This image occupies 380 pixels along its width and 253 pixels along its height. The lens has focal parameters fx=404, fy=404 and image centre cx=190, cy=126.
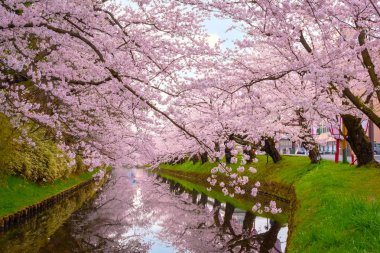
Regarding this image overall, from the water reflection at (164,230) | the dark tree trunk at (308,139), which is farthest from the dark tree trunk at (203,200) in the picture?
the dark tree trunk at (308,139)

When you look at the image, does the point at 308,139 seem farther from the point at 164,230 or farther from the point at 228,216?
the point at 164,230

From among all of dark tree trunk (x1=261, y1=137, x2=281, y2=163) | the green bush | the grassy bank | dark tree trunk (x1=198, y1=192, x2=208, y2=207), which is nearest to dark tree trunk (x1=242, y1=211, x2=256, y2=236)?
dark tree trunk (x1=198, y1=192, x2=208, y2=207)

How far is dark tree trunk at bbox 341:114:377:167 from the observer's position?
1726cm

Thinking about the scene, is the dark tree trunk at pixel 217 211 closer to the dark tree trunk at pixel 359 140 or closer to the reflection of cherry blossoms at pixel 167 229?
the reflection of cherry blossoms at pixel 167 229

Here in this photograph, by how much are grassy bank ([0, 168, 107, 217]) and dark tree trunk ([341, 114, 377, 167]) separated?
47.8 feet

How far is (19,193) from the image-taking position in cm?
1950

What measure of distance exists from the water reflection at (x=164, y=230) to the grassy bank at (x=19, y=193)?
2.05 m

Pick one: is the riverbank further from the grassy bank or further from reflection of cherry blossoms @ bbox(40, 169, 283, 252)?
the grassy bank

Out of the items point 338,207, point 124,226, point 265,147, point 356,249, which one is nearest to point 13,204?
point 124,226

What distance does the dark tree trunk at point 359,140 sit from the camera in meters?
17.3

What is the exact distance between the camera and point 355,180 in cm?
1588

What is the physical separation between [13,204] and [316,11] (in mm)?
14844

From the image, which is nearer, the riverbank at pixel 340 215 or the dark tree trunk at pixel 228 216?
the riverbank at pixel 340 215

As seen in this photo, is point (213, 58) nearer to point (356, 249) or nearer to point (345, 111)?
point (345, 111)
